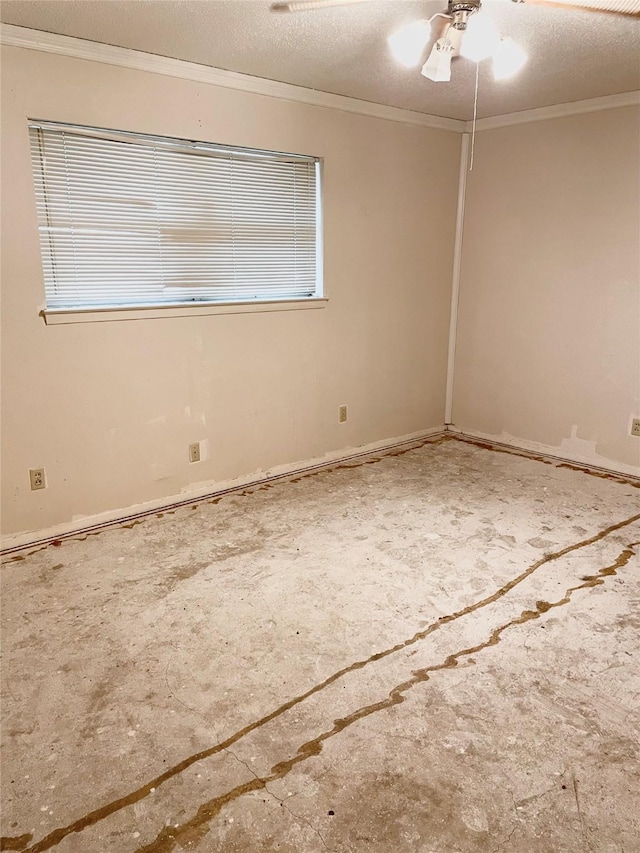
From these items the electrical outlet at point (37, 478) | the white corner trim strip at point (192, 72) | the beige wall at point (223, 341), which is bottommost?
the electrical outlet at point (37, 478)

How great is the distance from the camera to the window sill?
117 inches

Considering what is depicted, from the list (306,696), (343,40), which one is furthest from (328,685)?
(343,40)

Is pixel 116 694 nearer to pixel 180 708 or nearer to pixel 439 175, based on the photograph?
pixel 180 708

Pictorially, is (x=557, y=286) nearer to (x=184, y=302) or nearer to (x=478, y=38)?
(x=478, y=38)

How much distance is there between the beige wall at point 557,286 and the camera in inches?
152

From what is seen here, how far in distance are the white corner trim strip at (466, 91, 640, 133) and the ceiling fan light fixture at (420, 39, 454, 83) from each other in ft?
6.09

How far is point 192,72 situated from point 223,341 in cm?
143

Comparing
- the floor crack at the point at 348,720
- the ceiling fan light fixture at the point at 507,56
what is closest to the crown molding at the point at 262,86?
the ceiling fan light fixture at the point at 507,56

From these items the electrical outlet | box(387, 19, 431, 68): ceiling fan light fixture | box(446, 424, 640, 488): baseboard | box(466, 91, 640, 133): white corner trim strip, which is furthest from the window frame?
box(446, 424, 640, 488): baseboard

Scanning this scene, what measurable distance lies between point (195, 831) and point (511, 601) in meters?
1.56

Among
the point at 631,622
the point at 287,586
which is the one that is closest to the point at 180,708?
the point at 287,586

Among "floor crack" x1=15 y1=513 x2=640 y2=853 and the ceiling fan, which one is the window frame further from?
"floor crack" x1=15 y1=513 x2=640 y2=853

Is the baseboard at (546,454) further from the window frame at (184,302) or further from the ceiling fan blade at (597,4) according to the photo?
the ceiling fan blade at (597,4)

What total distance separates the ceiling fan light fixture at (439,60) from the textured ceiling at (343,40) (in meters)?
0.15
